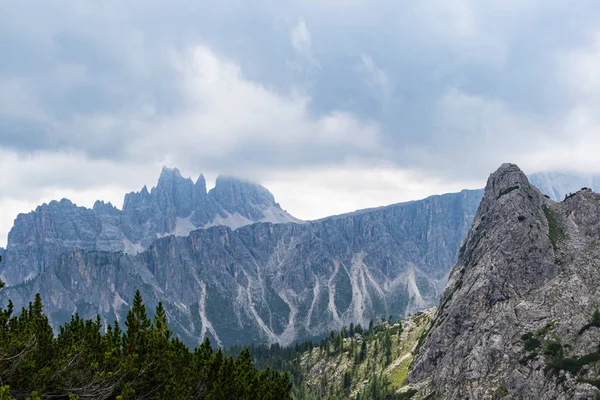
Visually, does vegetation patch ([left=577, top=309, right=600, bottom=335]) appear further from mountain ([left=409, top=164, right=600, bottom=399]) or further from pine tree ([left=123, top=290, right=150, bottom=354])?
pine tree ([left=123, top=290, right=150, bottom=354])

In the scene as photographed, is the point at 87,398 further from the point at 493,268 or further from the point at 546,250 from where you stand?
the point at 546,250

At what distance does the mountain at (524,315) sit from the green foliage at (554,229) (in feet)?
1.22

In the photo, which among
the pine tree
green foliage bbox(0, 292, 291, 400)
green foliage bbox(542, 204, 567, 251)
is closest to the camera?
green foliage bbox(0, 292, 291, 400)

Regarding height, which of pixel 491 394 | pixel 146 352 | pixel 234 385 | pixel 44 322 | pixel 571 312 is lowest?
pixel 491 394

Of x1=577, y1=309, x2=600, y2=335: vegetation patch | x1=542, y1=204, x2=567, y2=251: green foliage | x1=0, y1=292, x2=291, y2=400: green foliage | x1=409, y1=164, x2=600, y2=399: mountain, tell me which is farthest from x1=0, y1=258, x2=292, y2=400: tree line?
x1=542, y1=204, x2=567, y2=251: green foliage

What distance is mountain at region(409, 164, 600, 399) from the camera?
12744 centimetres

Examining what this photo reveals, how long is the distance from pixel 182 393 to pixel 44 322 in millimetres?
11865

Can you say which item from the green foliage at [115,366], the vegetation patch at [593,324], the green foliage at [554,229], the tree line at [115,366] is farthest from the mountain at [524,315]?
the green foliage at [115,366]

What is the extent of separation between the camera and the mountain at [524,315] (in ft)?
418

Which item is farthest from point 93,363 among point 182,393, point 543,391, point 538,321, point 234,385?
point 538,321

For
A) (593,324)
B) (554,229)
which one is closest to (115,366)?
(593,324)

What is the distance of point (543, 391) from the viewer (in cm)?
12275

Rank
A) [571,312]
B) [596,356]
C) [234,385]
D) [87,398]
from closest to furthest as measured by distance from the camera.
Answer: [87,398] < [234,385] < [596,356] < [571,312]

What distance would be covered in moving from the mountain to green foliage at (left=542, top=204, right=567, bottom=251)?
1.22ft
